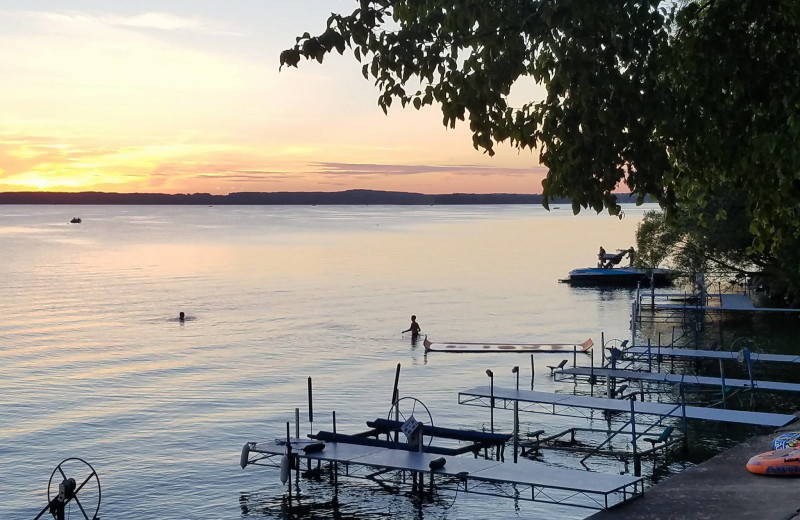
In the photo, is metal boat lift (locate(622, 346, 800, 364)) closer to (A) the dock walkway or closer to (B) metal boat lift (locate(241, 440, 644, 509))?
(B) metal boat lift (locate(241, 440, 644, 509))

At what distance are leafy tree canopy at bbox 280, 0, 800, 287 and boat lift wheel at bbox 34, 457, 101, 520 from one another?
10.5 meters

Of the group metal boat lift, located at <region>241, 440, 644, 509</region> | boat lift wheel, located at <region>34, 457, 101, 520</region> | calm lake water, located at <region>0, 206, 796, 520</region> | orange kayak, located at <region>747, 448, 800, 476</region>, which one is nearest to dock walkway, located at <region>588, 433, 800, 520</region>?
orange kayak, located at <region>747, 448, 800, 476</region>

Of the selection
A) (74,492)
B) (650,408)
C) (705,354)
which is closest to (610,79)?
(74,492)

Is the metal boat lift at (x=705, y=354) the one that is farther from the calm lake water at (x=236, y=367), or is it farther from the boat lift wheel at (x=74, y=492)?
the boat lift wheel at (x=74, y=492)

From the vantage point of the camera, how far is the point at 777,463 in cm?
1992

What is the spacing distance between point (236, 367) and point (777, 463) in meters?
36.3

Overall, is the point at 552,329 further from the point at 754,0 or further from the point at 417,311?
the point at 754,0

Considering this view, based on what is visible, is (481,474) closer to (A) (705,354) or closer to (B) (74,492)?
(B) (74,492)

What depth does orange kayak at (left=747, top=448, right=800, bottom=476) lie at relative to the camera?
64.3ft

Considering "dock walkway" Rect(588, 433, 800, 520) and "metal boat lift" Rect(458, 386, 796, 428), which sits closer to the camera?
"dock walkway" Rect(588, 433, 800, 520)

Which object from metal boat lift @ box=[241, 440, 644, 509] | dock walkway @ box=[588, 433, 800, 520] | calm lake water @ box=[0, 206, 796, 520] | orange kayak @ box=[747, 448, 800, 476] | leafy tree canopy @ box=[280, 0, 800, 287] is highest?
leafy tree canopy @ box=[280, 0, 800, 287]

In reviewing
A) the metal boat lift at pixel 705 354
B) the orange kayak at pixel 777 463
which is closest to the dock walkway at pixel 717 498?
the orange kayak at pixel 777 463

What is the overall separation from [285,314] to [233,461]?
4565 centimetres

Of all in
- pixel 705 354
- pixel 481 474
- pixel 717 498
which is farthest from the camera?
pixel 705 354
